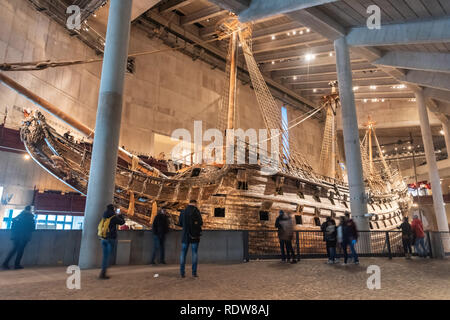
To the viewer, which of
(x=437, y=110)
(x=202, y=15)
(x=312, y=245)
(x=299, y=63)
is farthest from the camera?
(x=299, y=63)

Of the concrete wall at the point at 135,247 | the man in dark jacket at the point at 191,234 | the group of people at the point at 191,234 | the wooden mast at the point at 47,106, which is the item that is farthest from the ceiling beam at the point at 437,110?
the man in dark jacket at the point at 191,234

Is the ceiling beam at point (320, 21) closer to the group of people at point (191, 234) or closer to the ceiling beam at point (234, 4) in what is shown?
the ceiling beam at point (234, 4)

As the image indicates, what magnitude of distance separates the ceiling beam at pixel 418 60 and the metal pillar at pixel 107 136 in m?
10.8

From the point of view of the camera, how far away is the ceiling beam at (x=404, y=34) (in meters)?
8.59

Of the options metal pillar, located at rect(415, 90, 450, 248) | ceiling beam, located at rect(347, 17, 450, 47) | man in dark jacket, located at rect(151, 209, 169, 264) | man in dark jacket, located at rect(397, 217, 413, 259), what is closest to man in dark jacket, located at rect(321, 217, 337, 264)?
man in dark jacket, located at rect(397, 217, 413, 259)

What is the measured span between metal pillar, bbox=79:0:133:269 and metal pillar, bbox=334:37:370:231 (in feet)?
24.5

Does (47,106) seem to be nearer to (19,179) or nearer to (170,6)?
(19,179)

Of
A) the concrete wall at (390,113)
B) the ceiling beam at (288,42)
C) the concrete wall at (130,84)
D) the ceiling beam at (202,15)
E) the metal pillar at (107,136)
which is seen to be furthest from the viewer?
the concrete wall at (390,113)

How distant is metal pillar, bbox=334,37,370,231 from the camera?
9.58 meters

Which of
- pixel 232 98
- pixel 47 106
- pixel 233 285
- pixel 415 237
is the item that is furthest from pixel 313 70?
pixel 233 285

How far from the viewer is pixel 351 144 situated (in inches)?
396

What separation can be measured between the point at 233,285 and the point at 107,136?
3.91 metres
